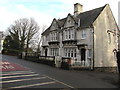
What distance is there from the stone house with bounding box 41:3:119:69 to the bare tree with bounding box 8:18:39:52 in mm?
25602

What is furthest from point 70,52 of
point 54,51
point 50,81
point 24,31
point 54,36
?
point 24,31

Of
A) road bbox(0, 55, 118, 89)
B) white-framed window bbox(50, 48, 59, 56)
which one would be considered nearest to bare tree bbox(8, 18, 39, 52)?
white-framed window bbox(50, 48, 59, 56)

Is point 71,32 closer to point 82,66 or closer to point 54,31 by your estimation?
point 54,31

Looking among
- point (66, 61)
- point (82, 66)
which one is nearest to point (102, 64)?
point (82, 66)

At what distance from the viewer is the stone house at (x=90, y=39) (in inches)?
877

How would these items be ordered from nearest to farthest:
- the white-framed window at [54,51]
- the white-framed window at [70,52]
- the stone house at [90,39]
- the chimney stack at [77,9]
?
the stone house at [90,39] < the white-framed window at [70,52] < the white-framed window at [54,51] < the chimney stack at [77,9]

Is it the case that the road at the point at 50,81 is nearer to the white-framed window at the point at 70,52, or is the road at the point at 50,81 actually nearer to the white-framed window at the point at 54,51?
the white-framed window at the point at 70,52

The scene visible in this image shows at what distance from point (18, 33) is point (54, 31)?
27.8 m

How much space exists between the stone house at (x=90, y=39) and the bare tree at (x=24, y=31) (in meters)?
25.6

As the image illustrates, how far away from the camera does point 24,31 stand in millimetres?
53531

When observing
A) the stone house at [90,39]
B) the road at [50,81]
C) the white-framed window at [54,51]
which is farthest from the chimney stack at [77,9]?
the road at [50,81]

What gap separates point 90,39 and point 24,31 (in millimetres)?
36501

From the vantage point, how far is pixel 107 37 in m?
24.9

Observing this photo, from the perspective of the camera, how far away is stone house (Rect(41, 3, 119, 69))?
22266 millimetres
